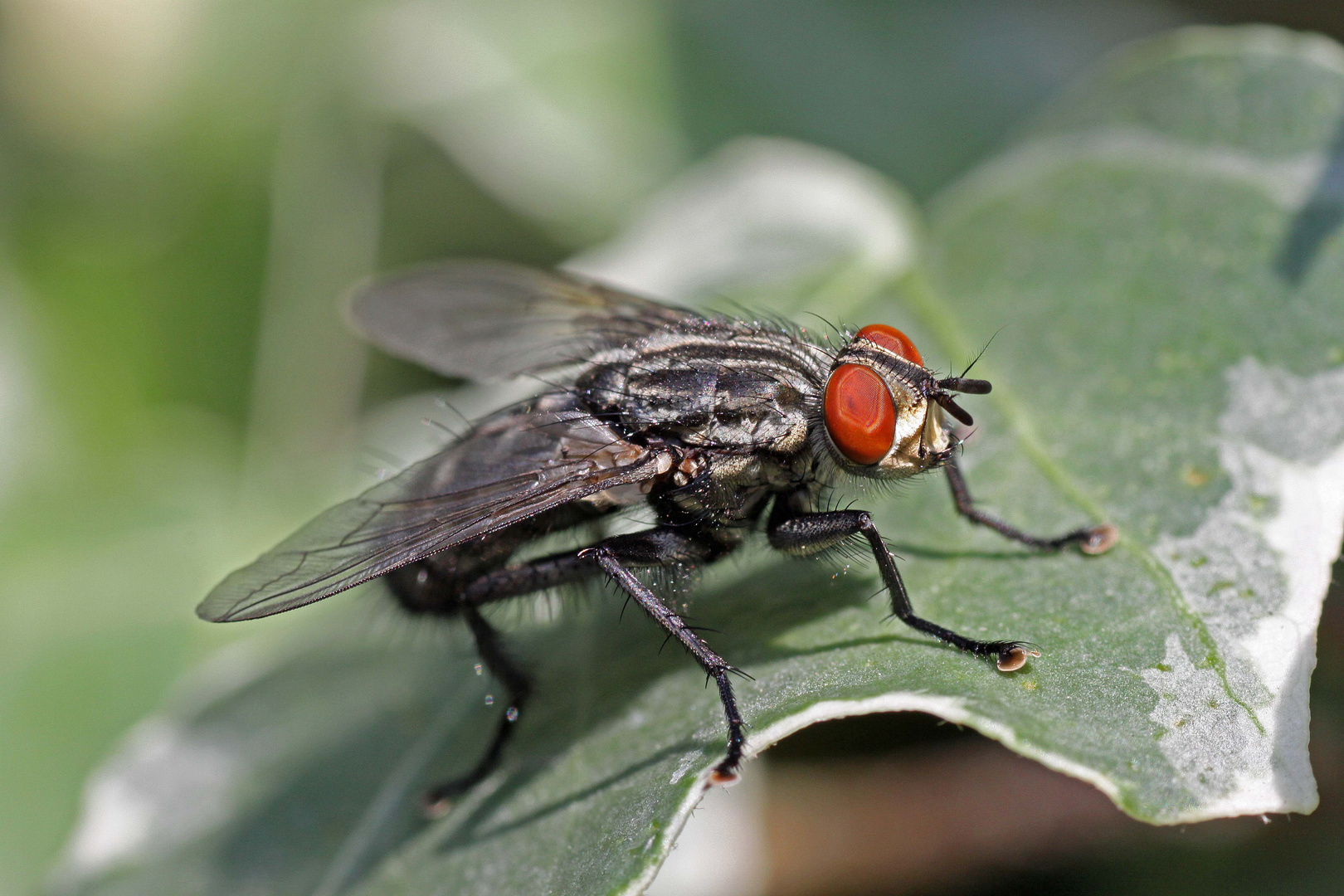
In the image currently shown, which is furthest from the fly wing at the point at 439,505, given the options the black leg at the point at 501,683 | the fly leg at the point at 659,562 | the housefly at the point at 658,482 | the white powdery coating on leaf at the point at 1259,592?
the white powdery coating on leaf at the point at 1259,592

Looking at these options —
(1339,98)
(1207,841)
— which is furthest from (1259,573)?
(1339,98)

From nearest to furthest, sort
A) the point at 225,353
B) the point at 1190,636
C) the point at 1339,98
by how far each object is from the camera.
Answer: the point at 1190,636, the point at 1339,98, the point at 225,353

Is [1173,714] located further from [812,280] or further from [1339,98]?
[812,280]

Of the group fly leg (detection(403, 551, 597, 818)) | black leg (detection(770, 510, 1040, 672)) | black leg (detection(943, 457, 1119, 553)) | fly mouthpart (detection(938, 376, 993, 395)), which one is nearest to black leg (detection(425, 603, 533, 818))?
fly leg (detection(403, 551, 597, 818))

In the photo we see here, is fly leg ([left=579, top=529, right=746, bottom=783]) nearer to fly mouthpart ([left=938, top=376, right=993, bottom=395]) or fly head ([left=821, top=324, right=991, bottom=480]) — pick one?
fly head ([left=821, top=324, right=991, bottom=480])

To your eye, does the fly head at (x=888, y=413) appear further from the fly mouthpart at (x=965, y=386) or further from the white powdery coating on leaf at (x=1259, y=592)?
the white powdery coating on leaf at (x=1259, y=592)

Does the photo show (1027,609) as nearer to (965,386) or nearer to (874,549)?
(874,549)
